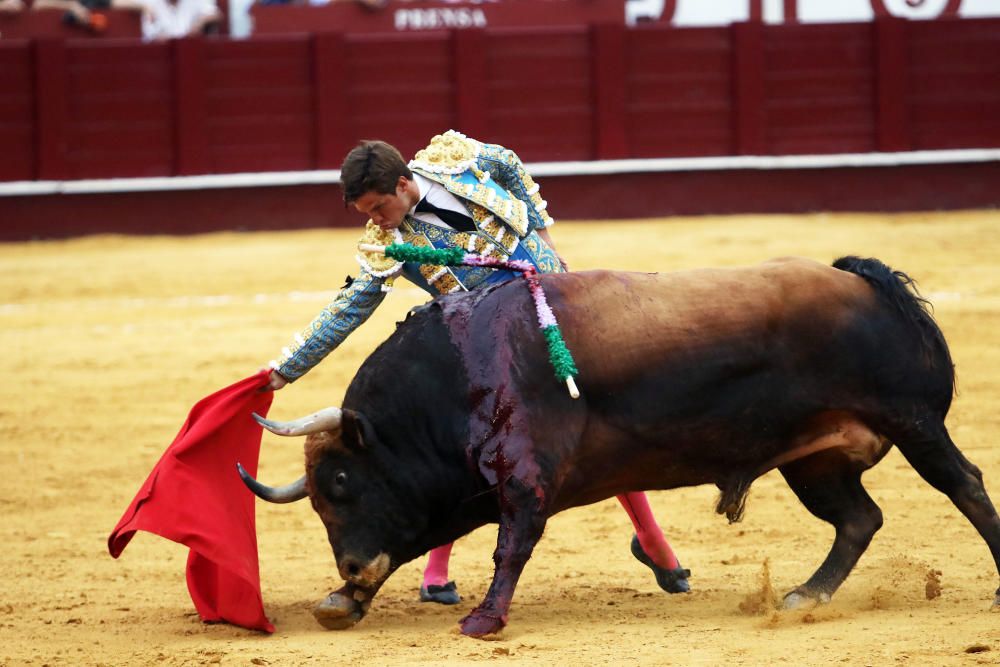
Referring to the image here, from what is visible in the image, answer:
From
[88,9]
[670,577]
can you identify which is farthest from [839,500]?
[88,9]

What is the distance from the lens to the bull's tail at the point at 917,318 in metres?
3.63

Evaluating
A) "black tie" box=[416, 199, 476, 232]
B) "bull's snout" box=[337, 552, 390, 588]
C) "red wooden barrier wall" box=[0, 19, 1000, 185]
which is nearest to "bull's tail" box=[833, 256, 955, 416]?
"black tie" box=[416, 199, 476, 232]

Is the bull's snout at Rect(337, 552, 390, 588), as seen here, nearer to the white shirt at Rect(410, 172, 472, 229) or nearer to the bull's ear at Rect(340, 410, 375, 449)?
the bull's ear at Rect(340, 410, 375, 449)

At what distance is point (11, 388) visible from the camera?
684 cm

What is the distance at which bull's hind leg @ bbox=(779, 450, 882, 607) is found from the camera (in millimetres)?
3777

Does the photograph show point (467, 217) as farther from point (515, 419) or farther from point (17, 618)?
point (17, 618)

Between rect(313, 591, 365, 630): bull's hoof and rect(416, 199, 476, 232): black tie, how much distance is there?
935 millimetres

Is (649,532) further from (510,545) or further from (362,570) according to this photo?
(362,570)

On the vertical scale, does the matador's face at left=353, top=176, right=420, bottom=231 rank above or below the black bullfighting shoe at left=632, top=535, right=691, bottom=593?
above

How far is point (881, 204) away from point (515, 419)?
27.0 feet

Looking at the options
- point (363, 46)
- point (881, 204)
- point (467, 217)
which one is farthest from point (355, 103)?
point (467, 217)

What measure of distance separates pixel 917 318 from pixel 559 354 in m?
0.86

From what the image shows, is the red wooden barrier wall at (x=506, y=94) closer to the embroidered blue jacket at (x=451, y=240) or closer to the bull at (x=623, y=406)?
the embroidered blue jacket at (x=451, y=240)

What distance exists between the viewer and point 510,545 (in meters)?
3.51
